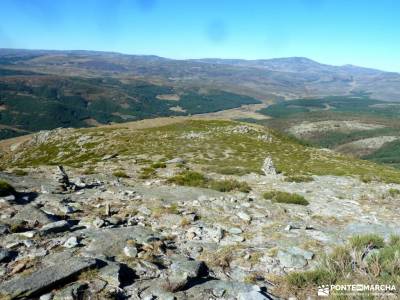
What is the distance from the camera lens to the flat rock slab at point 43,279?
8.25 meters

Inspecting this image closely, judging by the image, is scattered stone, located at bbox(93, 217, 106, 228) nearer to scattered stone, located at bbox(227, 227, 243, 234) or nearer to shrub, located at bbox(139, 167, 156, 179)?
scattered stone, located at bbox(227, 227, 243, 234)

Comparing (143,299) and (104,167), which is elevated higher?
(143,299)

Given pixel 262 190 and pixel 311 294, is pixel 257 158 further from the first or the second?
pixel 311 294

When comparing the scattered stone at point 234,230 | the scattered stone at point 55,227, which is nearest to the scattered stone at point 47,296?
the scattered stone at point 55,227

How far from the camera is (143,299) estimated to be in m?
8.63

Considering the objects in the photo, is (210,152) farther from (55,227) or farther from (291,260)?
(291,260)

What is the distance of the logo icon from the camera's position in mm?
9199

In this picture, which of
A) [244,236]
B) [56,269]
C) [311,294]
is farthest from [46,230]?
[311,294]

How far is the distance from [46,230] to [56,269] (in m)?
3.28

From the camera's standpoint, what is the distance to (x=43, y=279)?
343 inches

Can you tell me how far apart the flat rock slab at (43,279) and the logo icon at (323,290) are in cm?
558

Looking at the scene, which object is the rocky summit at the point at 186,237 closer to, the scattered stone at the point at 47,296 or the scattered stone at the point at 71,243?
the scattered stone at the point at 71,243

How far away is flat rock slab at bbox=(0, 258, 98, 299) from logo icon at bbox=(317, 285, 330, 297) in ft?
18.3

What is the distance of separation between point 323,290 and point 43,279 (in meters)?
6.61
